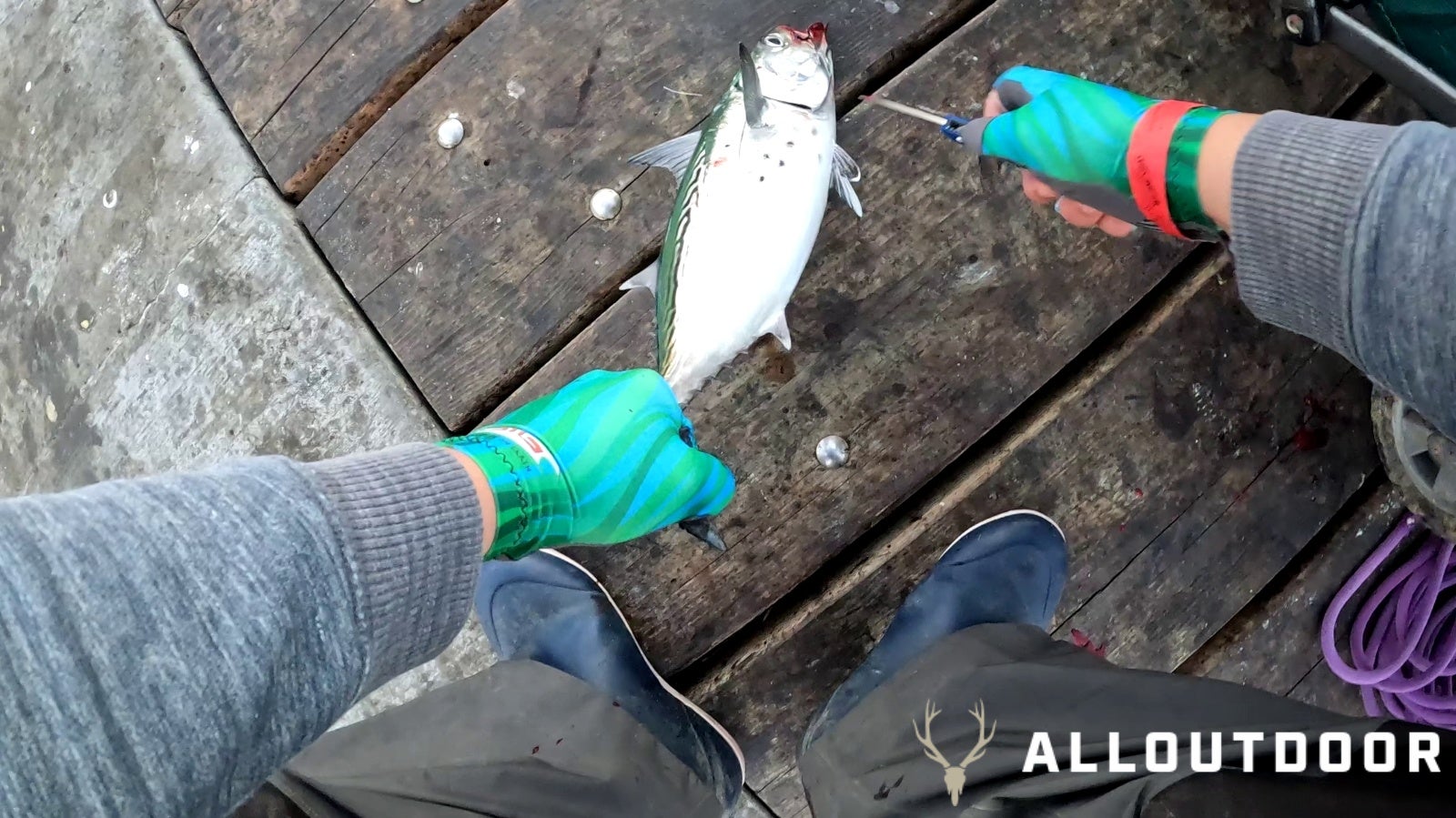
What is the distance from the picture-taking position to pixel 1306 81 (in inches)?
64.5

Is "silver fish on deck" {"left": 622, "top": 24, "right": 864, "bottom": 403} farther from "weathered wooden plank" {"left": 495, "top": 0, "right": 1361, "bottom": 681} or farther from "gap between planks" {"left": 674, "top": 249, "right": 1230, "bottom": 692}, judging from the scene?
"gap between planks" {"left": 674, "top": 249, "right": 1230, "bottom": 692}

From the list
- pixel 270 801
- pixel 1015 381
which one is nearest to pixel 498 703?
pixel 270 801

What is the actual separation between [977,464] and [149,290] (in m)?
1.75

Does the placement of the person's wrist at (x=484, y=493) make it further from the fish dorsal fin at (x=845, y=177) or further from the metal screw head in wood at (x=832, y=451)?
the fish dorsal fin at (x=845, y=177)

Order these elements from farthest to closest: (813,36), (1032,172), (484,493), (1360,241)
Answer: (813,36)
(1032,172)
(484,493)
(1360,241)

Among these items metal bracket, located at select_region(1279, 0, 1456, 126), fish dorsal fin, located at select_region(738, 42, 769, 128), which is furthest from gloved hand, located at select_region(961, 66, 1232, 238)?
metal bracket, located at select_region(1279, 0, 1456, 126)

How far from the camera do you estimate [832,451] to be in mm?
1612

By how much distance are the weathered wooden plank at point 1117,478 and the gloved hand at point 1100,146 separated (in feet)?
1.21

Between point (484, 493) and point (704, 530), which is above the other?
point (484, 493)

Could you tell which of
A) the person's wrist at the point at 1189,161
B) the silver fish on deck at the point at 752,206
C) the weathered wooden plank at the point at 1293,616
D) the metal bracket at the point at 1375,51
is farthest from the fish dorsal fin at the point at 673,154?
the weathered wooden plank at the point at 1293,616

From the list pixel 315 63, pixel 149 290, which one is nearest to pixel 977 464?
pixel 315 63

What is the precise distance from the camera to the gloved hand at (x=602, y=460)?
1356 mm

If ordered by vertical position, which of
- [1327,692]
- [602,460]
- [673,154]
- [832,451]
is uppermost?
[673,154]

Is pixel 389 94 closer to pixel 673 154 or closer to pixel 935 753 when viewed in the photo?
pixel 673 154
